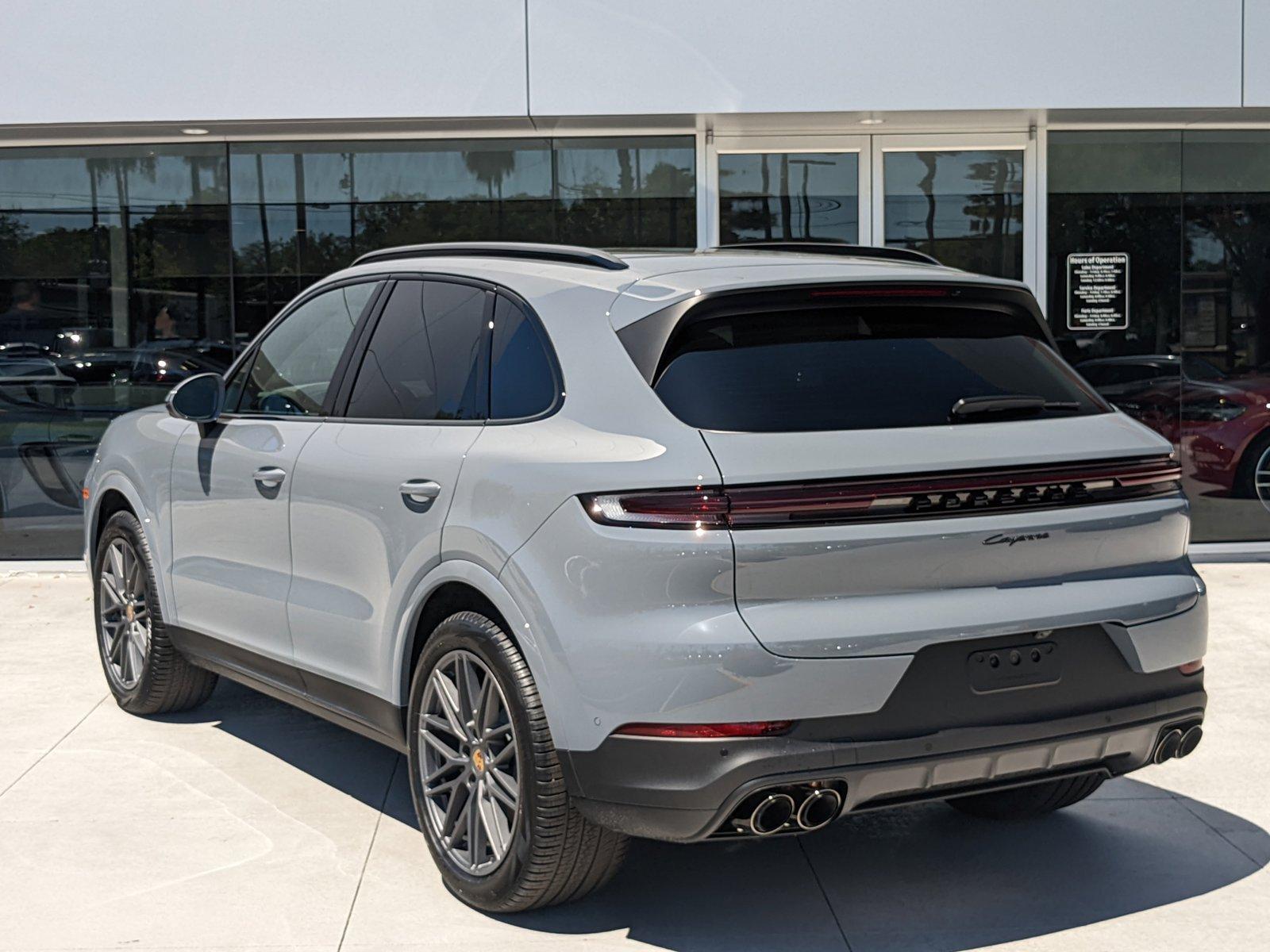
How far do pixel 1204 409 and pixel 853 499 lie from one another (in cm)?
846

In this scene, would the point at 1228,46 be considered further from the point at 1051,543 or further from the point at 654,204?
the point at 1051,543

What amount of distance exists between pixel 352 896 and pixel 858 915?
4.80ft

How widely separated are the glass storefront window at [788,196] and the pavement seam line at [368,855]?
19.8ft

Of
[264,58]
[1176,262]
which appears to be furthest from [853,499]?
[1176,262]

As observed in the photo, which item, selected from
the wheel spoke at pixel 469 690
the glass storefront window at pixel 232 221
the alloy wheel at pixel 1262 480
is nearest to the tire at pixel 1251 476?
the alloy wheel at pixel 1262 480

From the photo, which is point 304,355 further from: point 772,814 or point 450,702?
point 772,814

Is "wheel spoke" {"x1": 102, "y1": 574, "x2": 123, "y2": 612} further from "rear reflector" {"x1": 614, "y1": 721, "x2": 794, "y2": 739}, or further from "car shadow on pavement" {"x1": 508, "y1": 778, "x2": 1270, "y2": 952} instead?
"rear reflector" {"x1": 614, "y1": 721, "x2": 794, "y2": 739}

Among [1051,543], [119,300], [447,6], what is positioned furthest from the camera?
[119,300]

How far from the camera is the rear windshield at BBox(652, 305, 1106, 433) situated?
396 centimetres

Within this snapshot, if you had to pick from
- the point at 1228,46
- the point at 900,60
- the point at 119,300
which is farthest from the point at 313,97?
the point at 1228,46

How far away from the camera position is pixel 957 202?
1134 cm

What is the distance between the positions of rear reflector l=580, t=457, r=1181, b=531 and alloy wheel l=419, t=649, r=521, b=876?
728 mm

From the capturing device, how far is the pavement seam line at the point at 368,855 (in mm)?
4328

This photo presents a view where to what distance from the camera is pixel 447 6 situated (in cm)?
1002
